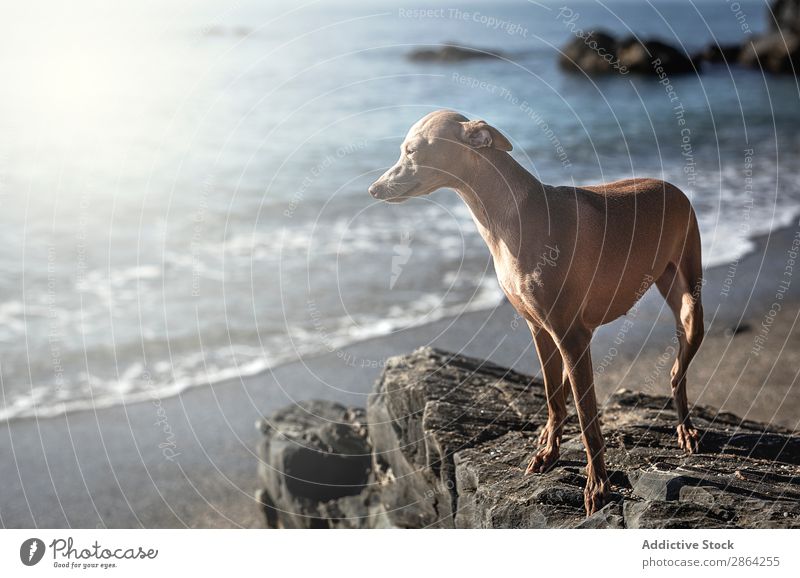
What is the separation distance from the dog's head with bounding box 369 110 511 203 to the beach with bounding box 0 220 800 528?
4.40 metres

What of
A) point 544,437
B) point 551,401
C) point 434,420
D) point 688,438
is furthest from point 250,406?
point 688,438

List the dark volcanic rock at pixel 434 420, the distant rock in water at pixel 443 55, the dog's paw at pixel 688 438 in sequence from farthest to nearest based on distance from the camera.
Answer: the distant rock in water at pixel 443 55
the dark volcanic rock at pixel 434 420
the dog's paw at pixel 688 438

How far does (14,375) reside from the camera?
10.8 m

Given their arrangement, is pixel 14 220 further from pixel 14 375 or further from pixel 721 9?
pixel 721 9

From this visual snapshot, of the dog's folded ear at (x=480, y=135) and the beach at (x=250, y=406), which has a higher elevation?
the dog's folded ear at (x=480, y=135)

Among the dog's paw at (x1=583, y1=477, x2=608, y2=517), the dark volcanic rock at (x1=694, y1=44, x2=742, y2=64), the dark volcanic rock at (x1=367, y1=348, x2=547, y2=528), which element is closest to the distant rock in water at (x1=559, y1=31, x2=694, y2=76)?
the dark volcanic rock at (x1=694, y1=44, x2=742, y2=64)

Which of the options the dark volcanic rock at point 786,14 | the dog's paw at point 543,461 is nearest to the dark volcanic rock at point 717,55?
the dark volcanic rock at point 786,14

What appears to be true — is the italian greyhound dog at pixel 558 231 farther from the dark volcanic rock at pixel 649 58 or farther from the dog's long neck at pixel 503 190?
the dark volcanic rock at pixel 649 58

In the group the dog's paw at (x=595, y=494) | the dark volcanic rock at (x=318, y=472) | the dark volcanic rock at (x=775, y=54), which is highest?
the dark volcanic rock at (x=775, y=54)

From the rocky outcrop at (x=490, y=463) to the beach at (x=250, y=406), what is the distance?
95cm

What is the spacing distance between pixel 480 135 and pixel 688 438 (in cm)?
298

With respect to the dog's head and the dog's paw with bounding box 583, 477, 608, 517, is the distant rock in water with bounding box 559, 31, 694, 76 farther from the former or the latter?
the dog's paw with bounding box 583, 477, 608, 517

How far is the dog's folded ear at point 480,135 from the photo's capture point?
5188 millimetres
